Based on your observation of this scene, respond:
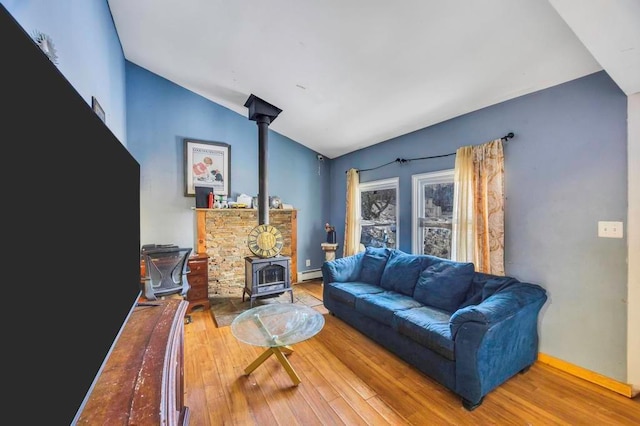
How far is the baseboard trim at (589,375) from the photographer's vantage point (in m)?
1.82

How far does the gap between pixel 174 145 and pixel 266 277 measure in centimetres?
234

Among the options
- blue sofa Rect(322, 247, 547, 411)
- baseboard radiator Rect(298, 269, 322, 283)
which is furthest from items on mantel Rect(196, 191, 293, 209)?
blue sofa Rect(322, 247, 547, 411)

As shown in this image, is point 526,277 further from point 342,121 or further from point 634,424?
point 342,121

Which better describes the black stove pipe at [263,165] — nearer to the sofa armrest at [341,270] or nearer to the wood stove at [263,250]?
the wood stove at [263,250]

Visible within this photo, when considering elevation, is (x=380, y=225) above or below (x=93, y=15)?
below

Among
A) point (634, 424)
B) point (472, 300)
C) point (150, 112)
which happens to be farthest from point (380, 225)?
point (150, 112)

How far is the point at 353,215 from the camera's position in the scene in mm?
4379

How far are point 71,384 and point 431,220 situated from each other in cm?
335

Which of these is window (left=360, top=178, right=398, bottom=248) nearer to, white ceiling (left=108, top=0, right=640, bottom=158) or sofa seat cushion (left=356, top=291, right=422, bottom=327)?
white ceiling (left=108, top=0, right=640, bottom=158)

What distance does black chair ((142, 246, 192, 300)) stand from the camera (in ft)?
9.11

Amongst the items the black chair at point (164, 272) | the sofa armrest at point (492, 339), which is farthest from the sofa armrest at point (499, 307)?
the black chair at point (164, 272)

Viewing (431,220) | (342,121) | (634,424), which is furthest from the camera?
(342,121)

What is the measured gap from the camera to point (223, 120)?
408 centimetres

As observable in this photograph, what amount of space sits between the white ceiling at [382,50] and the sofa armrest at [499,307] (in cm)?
157
